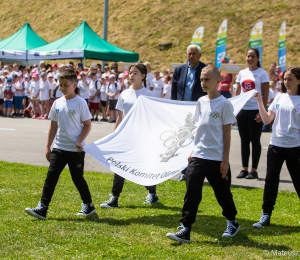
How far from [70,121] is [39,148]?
19.4 ft


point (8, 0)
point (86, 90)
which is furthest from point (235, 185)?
point (8, 0)

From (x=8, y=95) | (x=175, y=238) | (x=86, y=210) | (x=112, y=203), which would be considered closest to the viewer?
(x=175, y=238)

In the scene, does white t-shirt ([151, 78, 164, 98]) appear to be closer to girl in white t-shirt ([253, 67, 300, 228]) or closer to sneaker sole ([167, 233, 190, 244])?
girl in white t-shirt ([253, 67, 300, 228])

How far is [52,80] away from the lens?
60.2 feet

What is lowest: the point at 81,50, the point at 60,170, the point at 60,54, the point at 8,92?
the point at 60,170

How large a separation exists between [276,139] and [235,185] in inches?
98.2

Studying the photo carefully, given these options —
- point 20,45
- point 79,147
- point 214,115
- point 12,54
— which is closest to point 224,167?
point 214,115

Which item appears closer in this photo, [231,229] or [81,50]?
[231,229]

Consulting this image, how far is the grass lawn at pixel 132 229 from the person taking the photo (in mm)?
3787

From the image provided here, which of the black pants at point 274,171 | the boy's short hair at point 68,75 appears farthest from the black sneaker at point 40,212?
the black pants at point 274,171

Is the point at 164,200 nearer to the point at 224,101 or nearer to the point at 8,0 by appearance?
the point at 224,101

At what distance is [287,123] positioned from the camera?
475cm

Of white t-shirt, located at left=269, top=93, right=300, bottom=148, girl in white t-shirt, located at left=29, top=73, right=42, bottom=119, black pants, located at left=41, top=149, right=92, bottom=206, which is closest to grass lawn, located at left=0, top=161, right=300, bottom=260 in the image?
black pants, located at left=41, top=149, right=92, bottom=206

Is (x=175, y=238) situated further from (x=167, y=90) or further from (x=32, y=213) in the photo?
(x=167, y=90)
